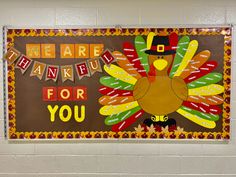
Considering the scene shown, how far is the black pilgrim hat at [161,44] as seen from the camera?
91.4 inches

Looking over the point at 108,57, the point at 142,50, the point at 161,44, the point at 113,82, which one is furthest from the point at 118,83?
the point at 161,44

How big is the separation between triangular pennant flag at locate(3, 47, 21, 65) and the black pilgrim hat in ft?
3.48

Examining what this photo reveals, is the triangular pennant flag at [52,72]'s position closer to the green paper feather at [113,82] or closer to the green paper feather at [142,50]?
the green paper feather at [113,82]

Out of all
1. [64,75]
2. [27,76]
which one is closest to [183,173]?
[64,75]

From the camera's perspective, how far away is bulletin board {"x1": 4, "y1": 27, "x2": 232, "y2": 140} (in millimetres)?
2322

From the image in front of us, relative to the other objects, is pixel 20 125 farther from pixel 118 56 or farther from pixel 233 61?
pixel 233 61

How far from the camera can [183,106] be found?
2342mm

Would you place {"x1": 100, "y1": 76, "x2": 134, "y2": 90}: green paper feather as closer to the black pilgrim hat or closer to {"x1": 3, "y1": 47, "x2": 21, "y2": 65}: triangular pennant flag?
the black pilgrim hat

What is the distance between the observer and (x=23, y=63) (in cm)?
238

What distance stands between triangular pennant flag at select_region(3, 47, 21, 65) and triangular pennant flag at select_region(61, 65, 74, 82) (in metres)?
0.38

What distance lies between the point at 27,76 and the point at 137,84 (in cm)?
89

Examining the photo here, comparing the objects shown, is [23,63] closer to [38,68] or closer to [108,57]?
[38,68]

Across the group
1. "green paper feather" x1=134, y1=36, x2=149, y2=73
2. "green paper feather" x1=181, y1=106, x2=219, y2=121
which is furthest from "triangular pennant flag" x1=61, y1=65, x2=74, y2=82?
"green paper feather" x1=181, y1=106, x2=219, y2=121

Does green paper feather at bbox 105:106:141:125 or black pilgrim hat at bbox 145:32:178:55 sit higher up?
black pilgrim hat at bbox 145:32:178:55
